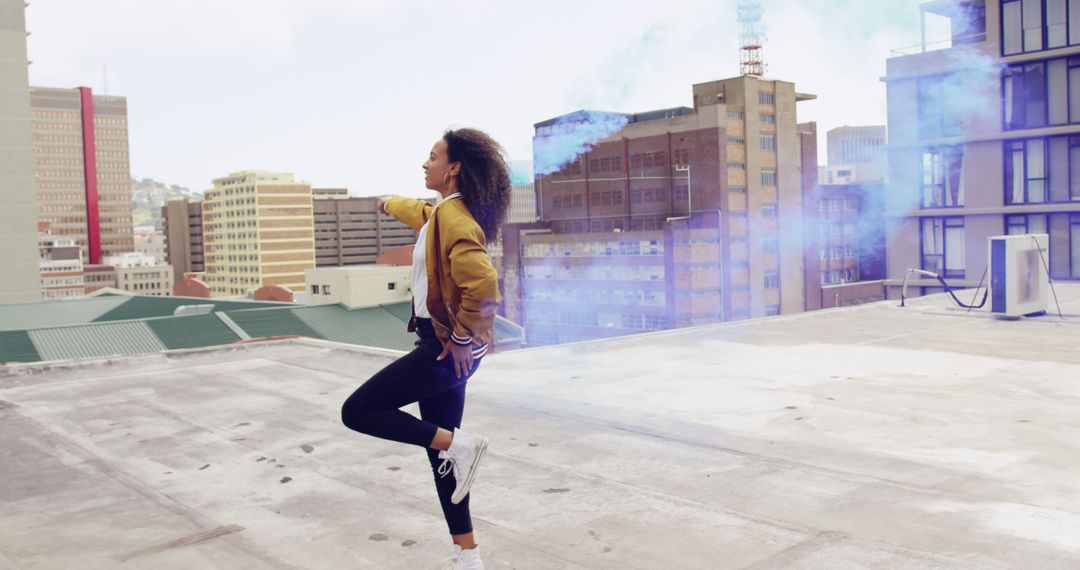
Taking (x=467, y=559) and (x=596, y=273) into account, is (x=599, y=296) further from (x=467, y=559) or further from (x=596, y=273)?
(x=467, y=559)

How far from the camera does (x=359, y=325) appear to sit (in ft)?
140

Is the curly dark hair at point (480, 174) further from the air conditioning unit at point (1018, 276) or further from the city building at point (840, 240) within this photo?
the city building at point (840, 240)

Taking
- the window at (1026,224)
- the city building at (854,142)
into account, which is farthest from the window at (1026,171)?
the city building at (854,142)

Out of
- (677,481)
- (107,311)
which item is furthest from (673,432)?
(107,311)

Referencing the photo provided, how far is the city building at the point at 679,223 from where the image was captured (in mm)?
87750

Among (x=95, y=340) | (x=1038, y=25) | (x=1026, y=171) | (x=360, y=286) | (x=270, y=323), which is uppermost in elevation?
(x=1038, y=25)

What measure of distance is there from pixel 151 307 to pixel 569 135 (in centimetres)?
3706

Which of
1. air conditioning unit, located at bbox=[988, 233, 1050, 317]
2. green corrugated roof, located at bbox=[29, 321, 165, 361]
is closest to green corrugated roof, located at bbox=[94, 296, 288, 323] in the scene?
green corrugated roof, located at bbox=[29, 321, 165, 361]

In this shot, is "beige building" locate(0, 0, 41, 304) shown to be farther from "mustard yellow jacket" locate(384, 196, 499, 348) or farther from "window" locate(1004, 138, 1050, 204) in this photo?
"mustard yellow jacket" locate(384, 196, 499, 348)

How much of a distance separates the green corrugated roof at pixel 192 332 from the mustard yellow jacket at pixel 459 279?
72.1 ft

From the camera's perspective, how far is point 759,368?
33.2ft

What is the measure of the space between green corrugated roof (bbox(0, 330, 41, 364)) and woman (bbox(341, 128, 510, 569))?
19356mm

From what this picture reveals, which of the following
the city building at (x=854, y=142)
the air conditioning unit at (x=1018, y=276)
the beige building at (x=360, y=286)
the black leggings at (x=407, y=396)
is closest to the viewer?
the black leggings at (x=407, y=396)

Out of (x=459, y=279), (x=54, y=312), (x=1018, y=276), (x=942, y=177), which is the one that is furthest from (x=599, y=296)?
(x=459, y=279)
